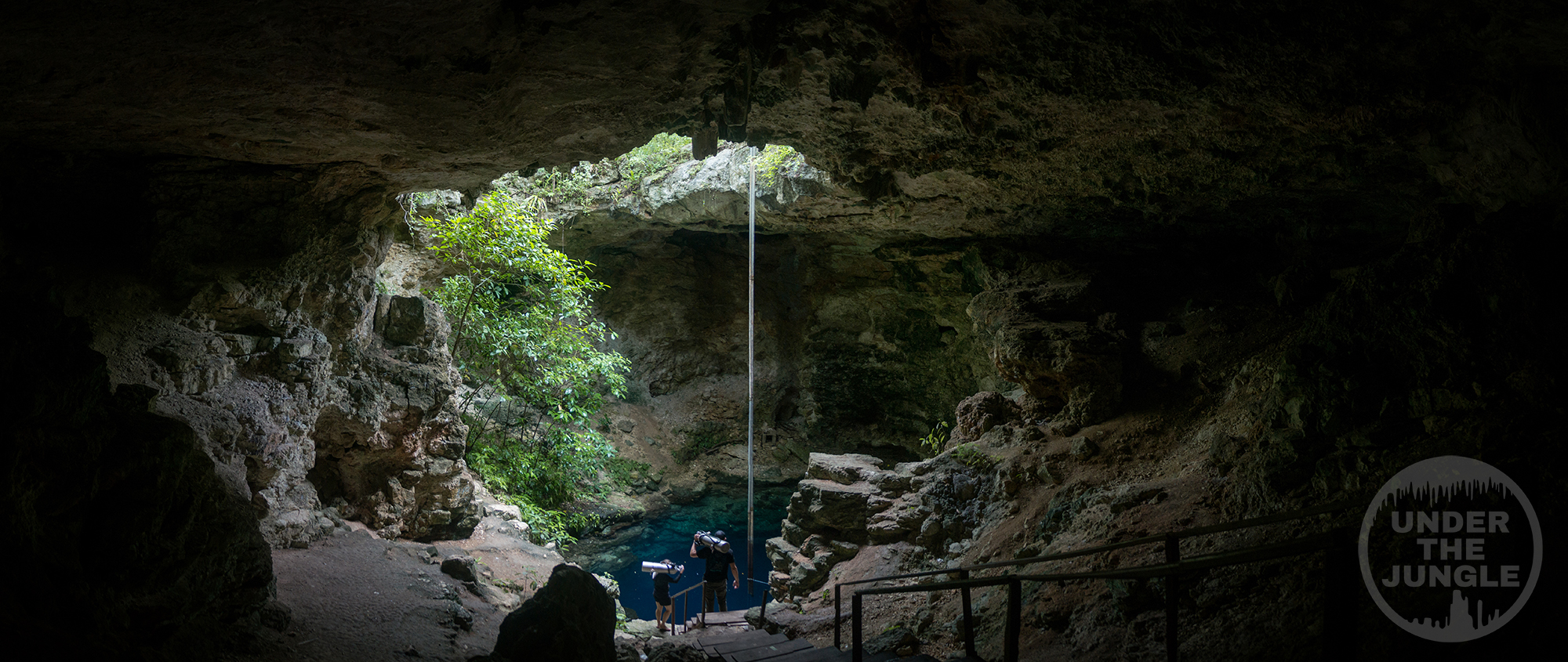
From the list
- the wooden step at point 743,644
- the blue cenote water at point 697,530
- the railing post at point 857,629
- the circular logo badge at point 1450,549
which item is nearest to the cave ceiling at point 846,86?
the circular logo badge at point 1450,549

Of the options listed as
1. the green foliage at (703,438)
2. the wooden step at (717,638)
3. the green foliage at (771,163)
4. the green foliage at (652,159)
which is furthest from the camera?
the green foliage at (703,438)

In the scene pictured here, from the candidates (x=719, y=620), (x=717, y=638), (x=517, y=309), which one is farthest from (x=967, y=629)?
(x=517, y=309)

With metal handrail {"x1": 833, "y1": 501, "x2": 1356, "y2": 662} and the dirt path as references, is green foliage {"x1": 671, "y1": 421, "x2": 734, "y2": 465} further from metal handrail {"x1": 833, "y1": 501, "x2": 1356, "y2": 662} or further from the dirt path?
metal handrail {"x1": 833, "y1": 501, "x2": 1356, "y2": 662}

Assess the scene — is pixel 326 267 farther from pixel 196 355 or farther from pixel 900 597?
pixel 900 597

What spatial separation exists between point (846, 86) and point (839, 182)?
95.7 inches

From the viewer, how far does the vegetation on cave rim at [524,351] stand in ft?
32.2

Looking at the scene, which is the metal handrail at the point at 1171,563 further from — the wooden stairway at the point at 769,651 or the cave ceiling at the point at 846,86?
the cave ceiling at the point at 846,86

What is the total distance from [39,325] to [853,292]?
11.5 m

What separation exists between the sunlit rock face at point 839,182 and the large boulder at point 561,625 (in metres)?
1.66

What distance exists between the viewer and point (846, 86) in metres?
4.86

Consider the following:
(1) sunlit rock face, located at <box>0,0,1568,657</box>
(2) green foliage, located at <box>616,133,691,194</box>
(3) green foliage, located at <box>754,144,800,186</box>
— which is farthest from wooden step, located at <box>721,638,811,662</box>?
(2) green foliage, located at <box>616,133,691,194</box>

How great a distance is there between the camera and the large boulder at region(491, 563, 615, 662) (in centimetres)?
492

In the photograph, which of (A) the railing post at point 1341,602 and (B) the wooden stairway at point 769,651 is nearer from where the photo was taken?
(A) the railing post at point 1341,602

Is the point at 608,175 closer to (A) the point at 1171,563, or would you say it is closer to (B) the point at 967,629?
Answer: (B) the point at 967,629
